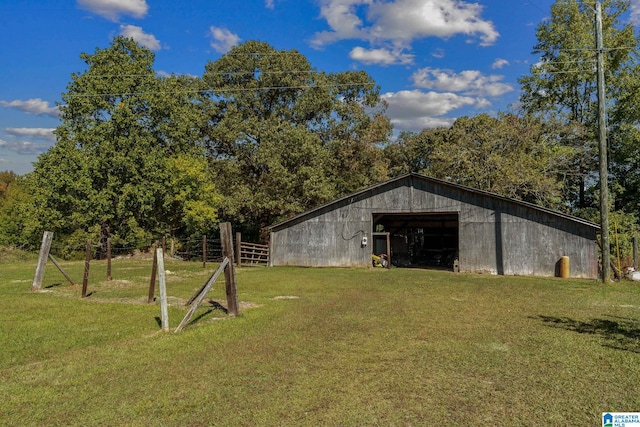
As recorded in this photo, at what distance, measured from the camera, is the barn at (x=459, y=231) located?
17.5 meters

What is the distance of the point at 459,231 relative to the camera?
19672mm

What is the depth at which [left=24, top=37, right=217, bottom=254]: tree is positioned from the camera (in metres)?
26.7

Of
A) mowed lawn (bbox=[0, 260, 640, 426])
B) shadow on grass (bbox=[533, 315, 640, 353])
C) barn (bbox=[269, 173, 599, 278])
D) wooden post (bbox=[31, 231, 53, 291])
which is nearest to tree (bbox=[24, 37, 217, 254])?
barn (bbox=[269, 173, 599, 278])

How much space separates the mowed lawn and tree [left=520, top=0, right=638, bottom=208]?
69.1 feet

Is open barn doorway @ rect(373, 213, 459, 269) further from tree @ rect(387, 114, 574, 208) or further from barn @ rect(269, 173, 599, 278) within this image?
tree @ rect(387, 114, 574, 208)

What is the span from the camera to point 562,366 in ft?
18.3

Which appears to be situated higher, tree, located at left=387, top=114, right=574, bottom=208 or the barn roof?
tree, located at left=387, top=114, right=574, bottom=208

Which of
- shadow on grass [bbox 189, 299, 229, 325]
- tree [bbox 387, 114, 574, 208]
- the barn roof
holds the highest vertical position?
tree [bbox 387, 114, 574, 208]

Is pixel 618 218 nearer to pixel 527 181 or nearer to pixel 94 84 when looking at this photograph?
pixel 527 181

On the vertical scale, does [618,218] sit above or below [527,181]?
below

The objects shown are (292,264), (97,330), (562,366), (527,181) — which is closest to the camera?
(562,366)

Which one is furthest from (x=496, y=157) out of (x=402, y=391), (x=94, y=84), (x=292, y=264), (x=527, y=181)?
(x=94, y=84)

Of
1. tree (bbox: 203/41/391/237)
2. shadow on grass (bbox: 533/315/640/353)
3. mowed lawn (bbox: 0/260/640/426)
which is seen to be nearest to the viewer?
mowed lawn (bbox: 0/260/640/426)

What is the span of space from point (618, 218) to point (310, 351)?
85.2 feet
